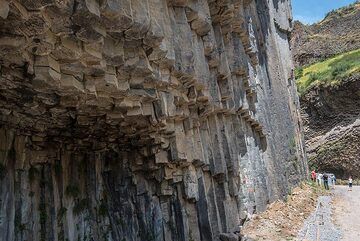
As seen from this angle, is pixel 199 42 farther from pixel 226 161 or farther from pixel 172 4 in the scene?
pixel 226 161

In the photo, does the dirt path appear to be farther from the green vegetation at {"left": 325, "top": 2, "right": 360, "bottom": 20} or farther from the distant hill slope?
the green vegetation at {"left": 325, "top": 2, "right": 360, "bottom": 20}

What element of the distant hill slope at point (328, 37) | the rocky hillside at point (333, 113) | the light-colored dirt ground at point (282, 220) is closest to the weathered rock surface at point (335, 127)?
the rocky hillside at point (333, 113)

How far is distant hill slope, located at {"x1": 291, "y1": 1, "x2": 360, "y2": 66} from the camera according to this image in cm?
4238

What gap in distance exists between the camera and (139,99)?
320 inches

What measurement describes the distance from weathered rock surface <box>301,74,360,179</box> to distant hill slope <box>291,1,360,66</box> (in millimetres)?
10752

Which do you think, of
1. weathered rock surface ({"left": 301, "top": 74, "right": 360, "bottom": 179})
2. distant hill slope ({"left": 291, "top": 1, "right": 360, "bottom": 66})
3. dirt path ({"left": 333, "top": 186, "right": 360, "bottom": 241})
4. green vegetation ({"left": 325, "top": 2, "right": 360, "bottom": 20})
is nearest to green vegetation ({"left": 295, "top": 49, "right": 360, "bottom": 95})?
weathered rock surface ({"left": 301, "top": 74, "right": 360, "bottom": 179})

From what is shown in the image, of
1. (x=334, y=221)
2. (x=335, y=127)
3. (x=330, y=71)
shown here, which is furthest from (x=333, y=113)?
(x=334, y=221)

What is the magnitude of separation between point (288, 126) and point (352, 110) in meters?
12.6

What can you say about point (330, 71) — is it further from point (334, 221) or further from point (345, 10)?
point (334, 221)

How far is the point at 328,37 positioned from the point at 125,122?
40.7 metres

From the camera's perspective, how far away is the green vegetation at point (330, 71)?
1270 inches

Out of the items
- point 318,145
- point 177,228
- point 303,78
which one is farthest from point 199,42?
point 303,78

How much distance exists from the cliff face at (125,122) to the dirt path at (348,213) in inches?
114

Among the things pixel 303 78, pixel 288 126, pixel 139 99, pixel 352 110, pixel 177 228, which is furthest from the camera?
pixel 303 78
